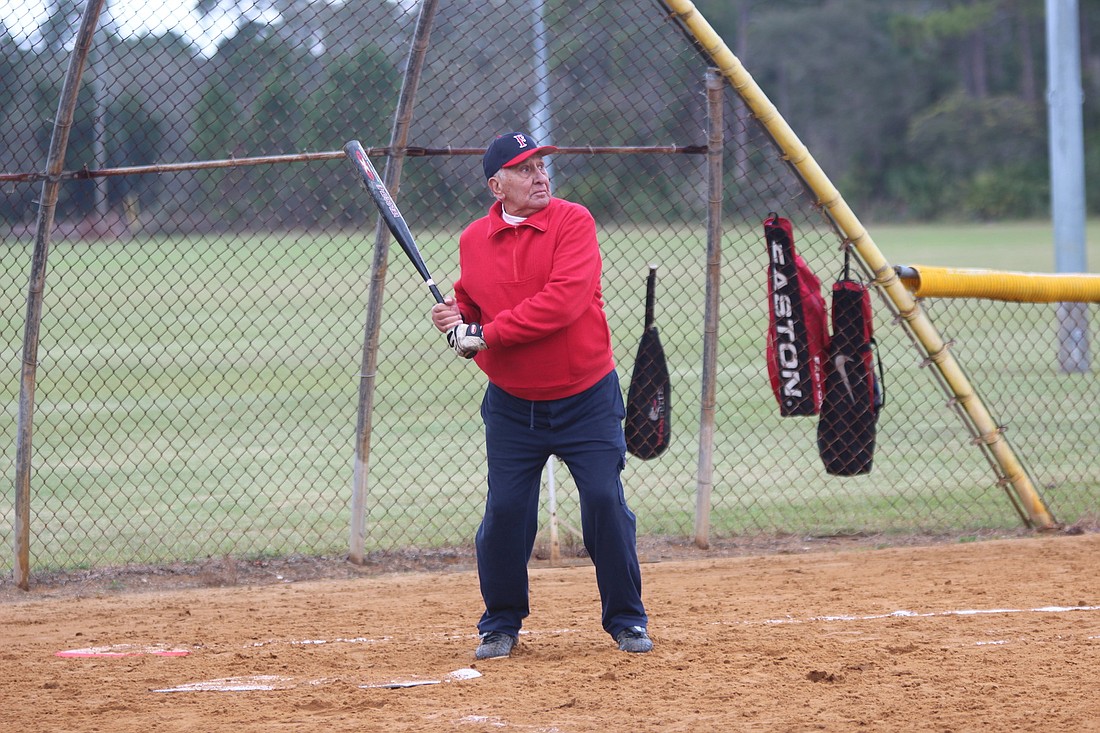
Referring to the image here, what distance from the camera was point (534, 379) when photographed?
14.9ft

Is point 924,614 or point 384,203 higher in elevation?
point 384,203

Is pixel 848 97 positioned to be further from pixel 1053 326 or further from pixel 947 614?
pixel 947 614

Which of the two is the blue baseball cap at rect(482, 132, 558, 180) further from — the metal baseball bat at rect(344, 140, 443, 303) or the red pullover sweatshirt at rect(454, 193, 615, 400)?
the metal baseball bat at rect(344, 140, 443, 303)

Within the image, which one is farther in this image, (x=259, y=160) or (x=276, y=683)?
(x=259, y=160)

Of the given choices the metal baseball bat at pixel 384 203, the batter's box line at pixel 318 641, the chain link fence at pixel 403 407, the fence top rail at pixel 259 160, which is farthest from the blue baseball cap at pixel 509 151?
the batter's box line at pixel 318 641

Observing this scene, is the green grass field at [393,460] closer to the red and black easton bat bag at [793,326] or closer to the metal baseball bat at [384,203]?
the red and black easton bat bag at [793,326]

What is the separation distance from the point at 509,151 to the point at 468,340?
72 centimetres

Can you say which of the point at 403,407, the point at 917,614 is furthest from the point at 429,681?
the point at 403,407

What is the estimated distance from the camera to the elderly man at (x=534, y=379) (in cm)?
451

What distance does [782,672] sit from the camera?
4426 millimetres

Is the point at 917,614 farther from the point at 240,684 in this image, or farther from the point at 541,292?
the point at 240,684

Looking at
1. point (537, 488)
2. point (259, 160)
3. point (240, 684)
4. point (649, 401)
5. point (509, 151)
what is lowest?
point (240, 684)

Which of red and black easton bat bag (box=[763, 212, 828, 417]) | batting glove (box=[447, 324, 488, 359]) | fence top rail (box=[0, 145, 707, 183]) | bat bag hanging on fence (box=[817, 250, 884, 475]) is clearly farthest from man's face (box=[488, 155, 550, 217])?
bat bag hanging on fence (box=[817, 250, 884, 475])

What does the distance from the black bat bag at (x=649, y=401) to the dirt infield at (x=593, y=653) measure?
26.4 inches
